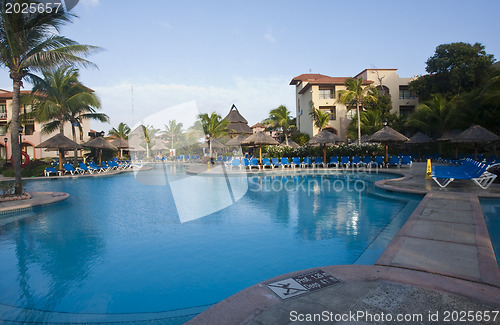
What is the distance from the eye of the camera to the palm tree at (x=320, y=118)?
29.2 m

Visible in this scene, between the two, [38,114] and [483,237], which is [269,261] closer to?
[483,237]

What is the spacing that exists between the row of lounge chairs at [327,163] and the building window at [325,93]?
13.8 m

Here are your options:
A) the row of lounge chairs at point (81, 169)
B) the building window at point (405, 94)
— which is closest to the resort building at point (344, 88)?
the building window at point (405, 94)

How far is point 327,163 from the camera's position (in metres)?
20.5

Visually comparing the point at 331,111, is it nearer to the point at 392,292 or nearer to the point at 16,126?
the point at 16,126

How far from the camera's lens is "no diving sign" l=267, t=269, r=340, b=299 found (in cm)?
290

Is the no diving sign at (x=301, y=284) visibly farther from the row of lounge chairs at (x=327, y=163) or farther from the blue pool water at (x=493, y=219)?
the row of lounge chairs at (x=327, y=163)

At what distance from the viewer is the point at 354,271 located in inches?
131

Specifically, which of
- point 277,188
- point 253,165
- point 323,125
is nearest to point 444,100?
point 323,125

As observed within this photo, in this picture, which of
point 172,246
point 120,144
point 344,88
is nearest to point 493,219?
point 172,246

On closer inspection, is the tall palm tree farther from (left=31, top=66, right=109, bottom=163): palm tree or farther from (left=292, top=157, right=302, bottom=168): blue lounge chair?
(left=292, top=157, right=302, bottom=168): blue lounge chair

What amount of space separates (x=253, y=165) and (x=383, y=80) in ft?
70.1

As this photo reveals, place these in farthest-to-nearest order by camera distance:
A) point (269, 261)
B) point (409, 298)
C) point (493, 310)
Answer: point (269, 261) < point (409, 298) < point (493, 310)

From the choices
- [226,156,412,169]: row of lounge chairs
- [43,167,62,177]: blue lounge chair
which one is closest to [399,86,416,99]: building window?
[226,156,412,169]: row of lounge chairs
